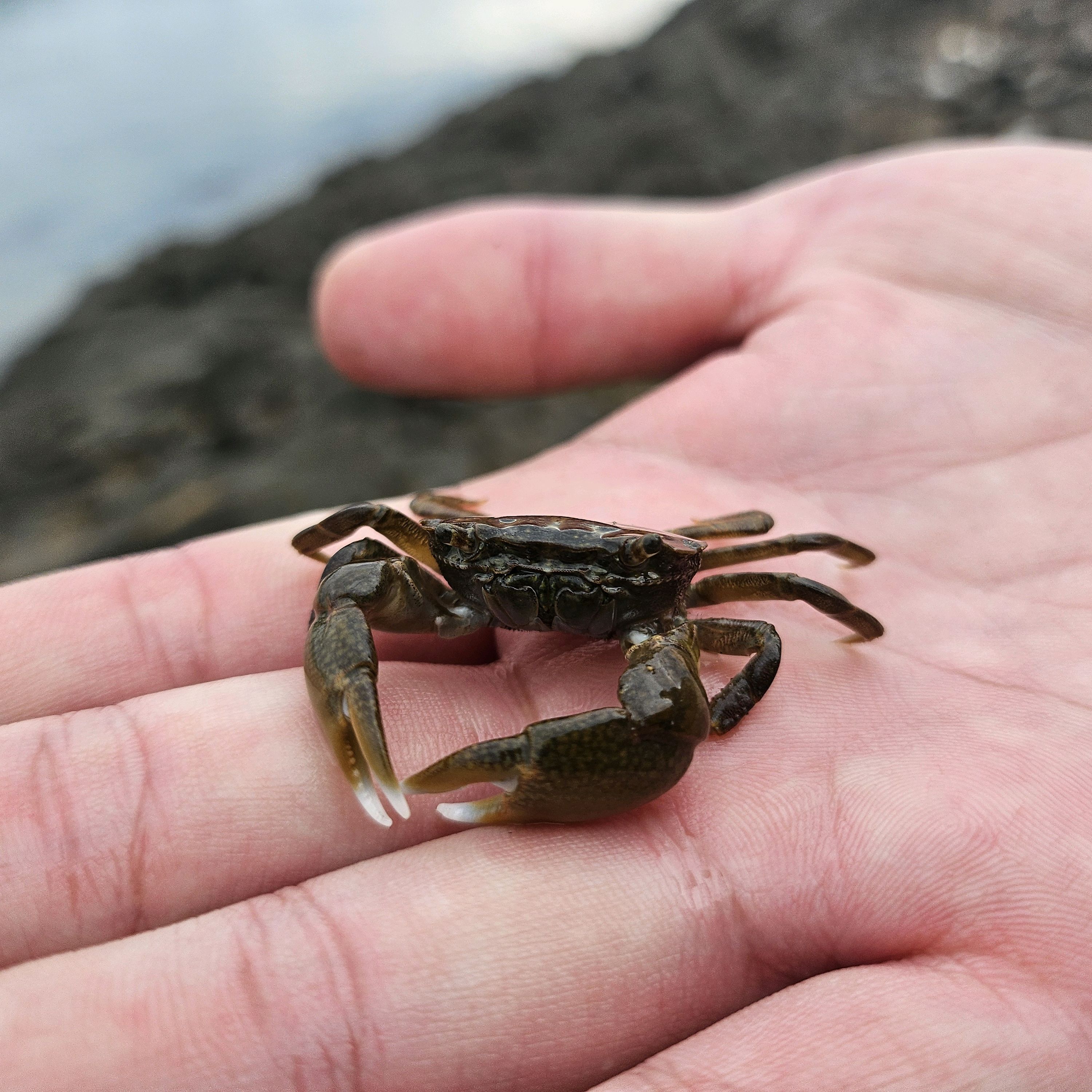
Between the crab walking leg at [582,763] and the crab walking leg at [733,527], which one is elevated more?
the crab walking leg at [733,527]

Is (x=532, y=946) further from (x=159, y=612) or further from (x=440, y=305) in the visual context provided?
(x=440, y=305)

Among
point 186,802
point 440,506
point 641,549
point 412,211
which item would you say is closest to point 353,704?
point 186,802

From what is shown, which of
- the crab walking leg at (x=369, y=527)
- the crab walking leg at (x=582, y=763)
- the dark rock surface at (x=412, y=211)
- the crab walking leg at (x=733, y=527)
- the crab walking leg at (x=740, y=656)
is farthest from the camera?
the dark rock surface at (x=412, y=211)

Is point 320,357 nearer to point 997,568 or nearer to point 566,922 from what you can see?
point 997,568

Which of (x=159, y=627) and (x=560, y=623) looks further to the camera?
(x=159, y=627)

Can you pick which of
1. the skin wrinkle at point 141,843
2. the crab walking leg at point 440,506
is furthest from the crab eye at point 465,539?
the skin wrinkle at point 141,843

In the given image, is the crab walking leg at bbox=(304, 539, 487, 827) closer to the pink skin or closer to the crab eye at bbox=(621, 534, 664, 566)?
the pink skin

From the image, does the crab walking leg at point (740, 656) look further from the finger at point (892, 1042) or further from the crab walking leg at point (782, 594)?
the finger at point (892, 1042)

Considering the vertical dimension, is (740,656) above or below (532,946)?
above
